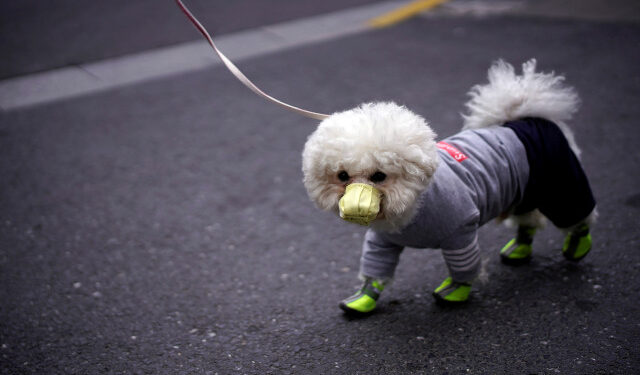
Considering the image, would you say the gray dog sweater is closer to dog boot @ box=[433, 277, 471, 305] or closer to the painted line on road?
dog boot @ box=[433, 277, 471, 305]

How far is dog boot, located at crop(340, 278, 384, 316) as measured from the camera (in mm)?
2502

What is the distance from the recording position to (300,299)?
108 inches

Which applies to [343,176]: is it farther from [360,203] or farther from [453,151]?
[453,151]

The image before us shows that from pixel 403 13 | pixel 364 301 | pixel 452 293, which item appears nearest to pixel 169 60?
pixel 403 13

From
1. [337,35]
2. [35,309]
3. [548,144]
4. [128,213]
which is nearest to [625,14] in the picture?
[337,35]

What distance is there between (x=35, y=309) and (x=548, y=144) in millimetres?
2466

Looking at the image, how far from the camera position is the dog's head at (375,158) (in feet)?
6.37

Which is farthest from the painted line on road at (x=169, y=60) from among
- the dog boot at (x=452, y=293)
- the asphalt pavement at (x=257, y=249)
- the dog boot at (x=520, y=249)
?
the dog boot at (x=452, y=293)

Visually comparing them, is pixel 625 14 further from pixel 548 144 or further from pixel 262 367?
pixel 262 367

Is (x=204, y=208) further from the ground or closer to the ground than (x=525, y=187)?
closer to the ground

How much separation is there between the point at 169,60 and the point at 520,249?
4634mm

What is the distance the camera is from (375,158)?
76.5 inches

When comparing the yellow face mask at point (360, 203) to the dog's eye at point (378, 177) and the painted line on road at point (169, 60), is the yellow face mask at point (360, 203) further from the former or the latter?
the painted line on road at point (169, 60)

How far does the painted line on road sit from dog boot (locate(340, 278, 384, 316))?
4075 millimetres
